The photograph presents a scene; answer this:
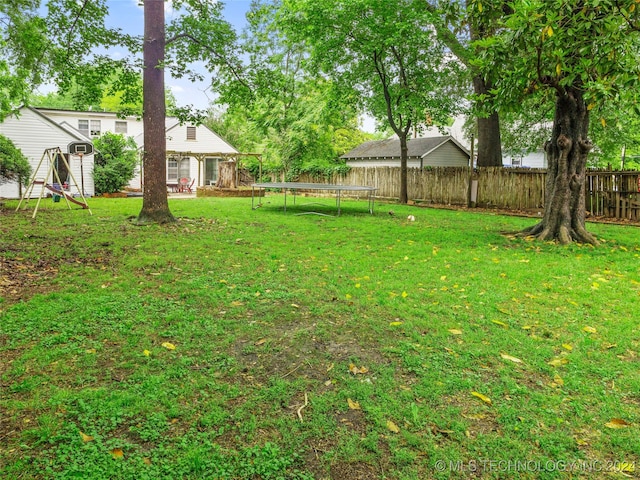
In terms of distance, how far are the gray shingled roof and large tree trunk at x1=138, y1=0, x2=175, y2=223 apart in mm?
17549

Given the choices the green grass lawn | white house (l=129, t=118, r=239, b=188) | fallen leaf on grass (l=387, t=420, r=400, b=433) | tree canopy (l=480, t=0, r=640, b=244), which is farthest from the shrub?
fallen leaf on grass (l=387, t=420, r=400, b=433)

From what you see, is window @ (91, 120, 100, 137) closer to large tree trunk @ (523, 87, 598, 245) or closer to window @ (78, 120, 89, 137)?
window @ (78, 120, 89, 137)

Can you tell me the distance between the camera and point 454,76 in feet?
60.5

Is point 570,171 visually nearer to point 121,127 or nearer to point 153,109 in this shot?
point 153,109

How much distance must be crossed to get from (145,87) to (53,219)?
13.8ft

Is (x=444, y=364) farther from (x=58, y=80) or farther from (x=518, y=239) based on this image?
(x=58, y=80)

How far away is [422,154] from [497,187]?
921cm

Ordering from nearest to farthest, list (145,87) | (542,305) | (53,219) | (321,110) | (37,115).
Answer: (542,305) → (145,87) → (53,219) → (37,115) → (321,110)

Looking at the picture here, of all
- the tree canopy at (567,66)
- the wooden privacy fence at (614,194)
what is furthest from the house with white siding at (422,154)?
the tree canopy at (567,66)

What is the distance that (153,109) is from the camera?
32.8 feet

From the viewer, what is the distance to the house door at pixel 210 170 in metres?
30.7

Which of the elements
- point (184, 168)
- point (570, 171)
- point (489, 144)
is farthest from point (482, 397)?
point (184, 168)

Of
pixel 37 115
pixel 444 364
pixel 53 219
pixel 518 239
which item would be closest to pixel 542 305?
pixel 444 364

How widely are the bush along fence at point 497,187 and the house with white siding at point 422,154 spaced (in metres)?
4.07
